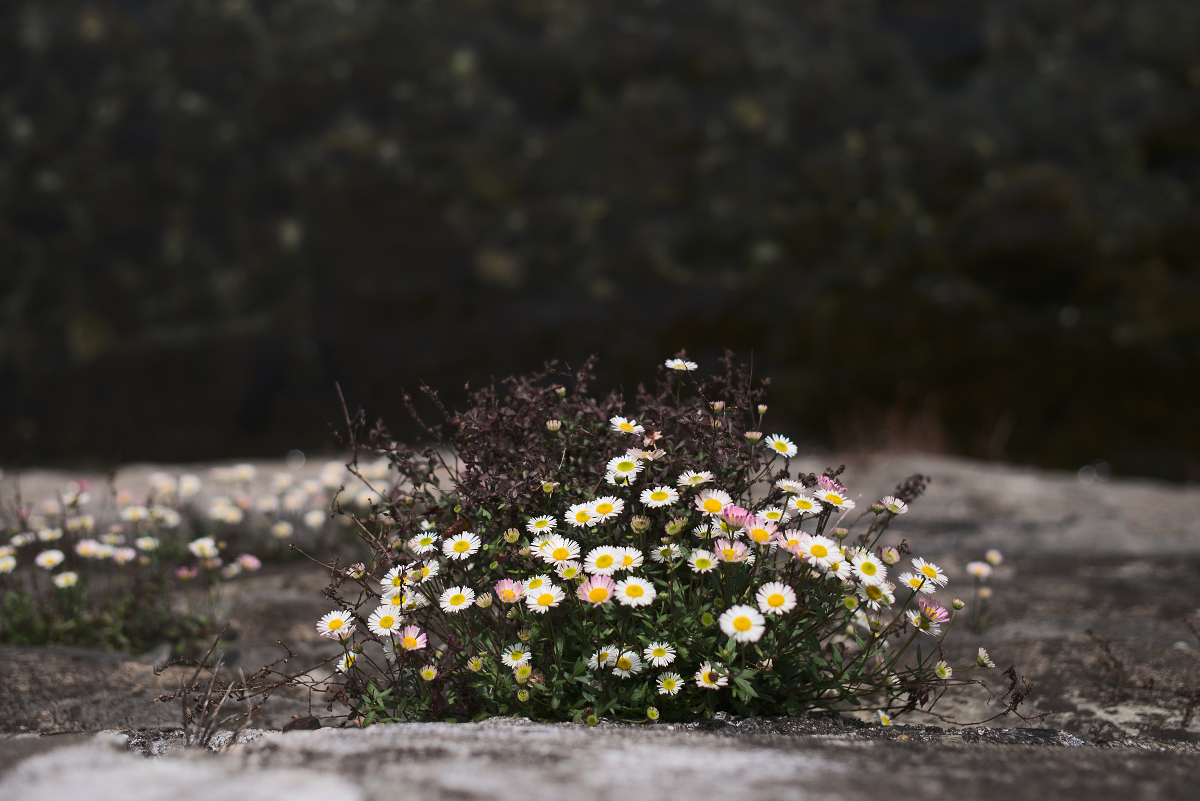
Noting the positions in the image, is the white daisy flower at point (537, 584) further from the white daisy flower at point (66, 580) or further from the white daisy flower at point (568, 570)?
the white daisy flower at point (66, 580)

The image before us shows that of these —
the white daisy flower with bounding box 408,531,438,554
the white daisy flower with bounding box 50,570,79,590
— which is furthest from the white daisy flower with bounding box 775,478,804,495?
the white daisy flower with bounding box 50,570,79,590

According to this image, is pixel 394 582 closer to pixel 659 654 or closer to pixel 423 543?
pixel 423 543

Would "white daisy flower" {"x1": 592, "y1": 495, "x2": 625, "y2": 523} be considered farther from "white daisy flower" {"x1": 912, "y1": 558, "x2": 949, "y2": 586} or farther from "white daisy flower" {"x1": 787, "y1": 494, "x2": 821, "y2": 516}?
"white daisy flower" {"x1": 912, "y1": 558, "x2": 949, "y2": 586}

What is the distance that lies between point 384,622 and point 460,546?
21 centimetres

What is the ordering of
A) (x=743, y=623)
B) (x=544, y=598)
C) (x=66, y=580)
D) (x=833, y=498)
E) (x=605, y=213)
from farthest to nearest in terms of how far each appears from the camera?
(x=605, y=213), (x=66, y=580), (x=833, y=498), (x=544, y=598), (x=743, y=623)

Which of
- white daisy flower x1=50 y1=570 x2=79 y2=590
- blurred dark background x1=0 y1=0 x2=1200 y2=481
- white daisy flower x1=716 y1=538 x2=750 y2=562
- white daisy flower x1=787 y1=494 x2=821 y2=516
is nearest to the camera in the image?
white daisy flower x1=716 y1=538 x2=750 y2=562

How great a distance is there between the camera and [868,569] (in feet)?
5.36

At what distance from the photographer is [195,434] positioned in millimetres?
5359

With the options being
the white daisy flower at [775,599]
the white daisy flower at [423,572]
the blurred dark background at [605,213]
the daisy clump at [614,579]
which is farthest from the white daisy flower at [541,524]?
the blurred dark background at [605,213]

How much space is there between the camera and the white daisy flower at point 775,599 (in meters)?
1.49

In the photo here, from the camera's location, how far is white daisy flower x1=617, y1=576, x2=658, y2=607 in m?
1.51

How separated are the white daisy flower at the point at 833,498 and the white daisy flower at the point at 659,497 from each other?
304 mm

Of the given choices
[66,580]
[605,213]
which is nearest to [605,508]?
[66,580]

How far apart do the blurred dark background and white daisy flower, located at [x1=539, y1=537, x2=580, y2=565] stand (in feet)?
11.2
